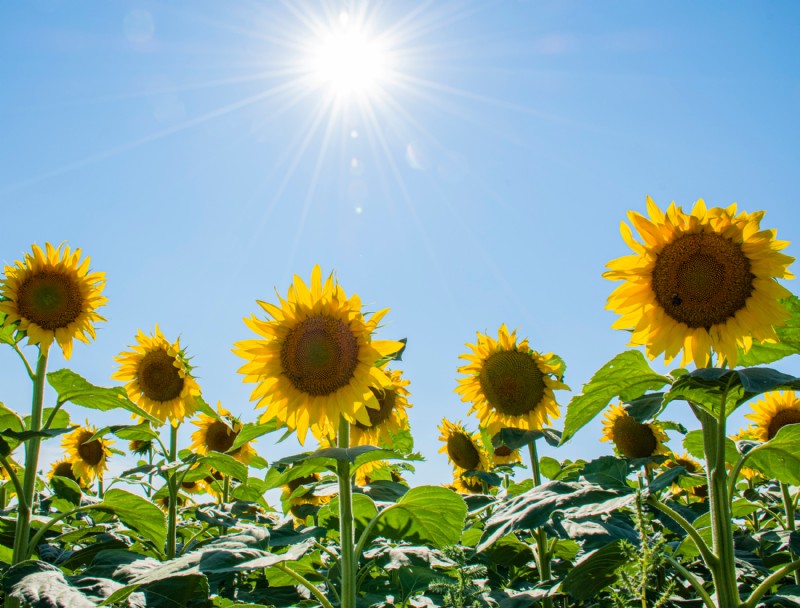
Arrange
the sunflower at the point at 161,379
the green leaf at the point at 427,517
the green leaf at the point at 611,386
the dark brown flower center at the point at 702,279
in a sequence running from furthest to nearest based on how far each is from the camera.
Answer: the sunflower at the point at 161,379
the dark brown flower center at the point at 702,279
the green leaf at the point at 427,517
the green leaf at the point at 611,386

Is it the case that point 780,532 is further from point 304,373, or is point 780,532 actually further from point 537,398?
point 304,373

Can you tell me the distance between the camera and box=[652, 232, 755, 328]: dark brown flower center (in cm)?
326

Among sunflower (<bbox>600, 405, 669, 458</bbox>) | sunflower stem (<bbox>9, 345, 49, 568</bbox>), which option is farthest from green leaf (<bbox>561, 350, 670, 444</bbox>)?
sunflower (<bbox>600, 405, 669, 458</bbox>)

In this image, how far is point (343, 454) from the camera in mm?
2811

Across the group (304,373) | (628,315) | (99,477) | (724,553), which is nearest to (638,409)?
(724,553)

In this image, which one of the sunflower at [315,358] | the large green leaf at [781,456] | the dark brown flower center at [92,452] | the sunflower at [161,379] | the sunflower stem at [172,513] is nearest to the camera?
the large green leaf at [781,456]

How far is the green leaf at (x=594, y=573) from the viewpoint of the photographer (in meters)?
2.84

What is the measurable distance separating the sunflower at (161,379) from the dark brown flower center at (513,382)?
9.76ft

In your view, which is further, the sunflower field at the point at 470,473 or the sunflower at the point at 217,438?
the sunflower at the point at 217,438

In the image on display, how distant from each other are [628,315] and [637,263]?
0.30 m

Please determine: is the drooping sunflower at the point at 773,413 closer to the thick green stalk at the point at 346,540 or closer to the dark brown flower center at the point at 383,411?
the dark brown flower center at the point at 383,411

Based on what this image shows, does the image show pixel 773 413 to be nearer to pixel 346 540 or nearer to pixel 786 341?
pixel 786 341

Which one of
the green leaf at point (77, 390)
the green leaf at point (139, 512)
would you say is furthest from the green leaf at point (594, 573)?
the green leaf at point (77, 390)

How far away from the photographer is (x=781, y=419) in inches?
254
